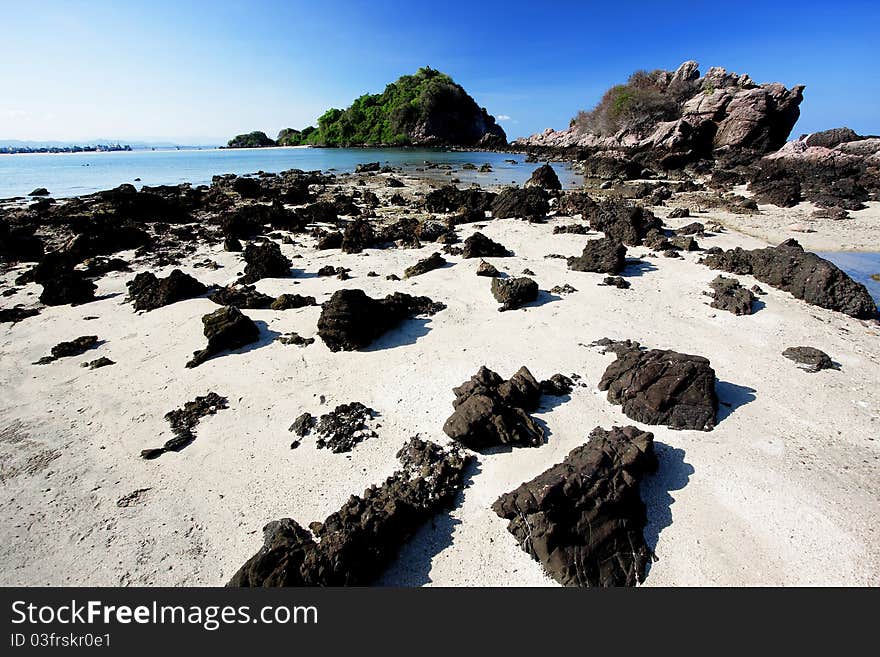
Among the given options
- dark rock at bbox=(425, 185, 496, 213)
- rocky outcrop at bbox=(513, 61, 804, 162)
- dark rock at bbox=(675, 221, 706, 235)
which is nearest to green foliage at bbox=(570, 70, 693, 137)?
rocky outcrop at bbox=(513, 61, 804, 162)

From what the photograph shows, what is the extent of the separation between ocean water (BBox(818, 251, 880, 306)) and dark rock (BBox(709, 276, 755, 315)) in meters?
4.15

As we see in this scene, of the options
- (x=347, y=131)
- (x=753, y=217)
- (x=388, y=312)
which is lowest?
(x=388, y=312)

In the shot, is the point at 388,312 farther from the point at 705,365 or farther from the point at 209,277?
the point at 209,277

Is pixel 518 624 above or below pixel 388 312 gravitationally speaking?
below

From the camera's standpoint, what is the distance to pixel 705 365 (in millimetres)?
6617

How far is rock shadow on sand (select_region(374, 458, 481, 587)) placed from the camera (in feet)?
14.4

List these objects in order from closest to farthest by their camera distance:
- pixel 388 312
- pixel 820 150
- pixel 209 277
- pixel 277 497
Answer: pixel 277 497
pixel 388 312
pixel 209 277
pixel 820 150

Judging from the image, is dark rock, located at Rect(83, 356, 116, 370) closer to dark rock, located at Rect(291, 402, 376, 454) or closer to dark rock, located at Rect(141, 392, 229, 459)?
dark rock, located at Rect(141, 392, 229, 459)

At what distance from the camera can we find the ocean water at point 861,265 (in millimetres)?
12148

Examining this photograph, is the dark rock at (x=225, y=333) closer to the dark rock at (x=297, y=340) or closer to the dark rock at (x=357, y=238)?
the dark rock at (x=297, y=340)

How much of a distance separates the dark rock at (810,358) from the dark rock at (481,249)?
346 inches

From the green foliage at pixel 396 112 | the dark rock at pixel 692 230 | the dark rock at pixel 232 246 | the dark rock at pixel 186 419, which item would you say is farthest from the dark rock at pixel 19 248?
the green foliage at pixel 396 112

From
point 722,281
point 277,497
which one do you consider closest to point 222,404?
point 277,497

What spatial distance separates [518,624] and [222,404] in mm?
6158
